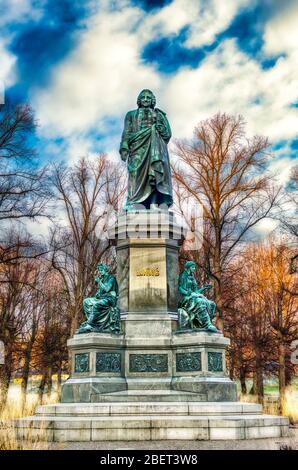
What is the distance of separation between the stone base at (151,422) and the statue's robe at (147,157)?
20.3ft

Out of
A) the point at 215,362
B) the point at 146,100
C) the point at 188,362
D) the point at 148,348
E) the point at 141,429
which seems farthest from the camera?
the point at 146,100

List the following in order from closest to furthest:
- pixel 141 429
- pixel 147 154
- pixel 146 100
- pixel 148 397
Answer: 1. pixel 141 429
2. pixel 148 397
3. pixel 147 154
4. pixel 146 100

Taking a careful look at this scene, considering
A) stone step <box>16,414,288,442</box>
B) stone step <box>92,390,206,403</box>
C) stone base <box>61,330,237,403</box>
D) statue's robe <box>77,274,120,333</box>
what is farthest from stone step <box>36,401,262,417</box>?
statue's robe <box>77,274,120,333</box>

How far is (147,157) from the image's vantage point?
16.0m

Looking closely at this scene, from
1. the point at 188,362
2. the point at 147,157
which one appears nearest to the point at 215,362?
the point at 188,362

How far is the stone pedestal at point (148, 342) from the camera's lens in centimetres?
1285

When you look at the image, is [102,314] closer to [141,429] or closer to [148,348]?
[148,348]

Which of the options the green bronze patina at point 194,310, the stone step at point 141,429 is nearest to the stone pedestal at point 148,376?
the stone step at point 141,429

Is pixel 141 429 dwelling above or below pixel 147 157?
below

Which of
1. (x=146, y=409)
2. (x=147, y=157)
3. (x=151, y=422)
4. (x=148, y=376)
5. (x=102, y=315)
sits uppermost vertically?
(x=147, y=157)

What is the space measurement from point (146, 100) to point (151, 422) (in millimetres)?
9623

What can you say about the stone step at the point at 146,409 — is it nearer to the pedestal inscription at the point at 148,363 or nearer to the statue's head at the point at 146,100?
the pedestal inscription at the point at 148,363

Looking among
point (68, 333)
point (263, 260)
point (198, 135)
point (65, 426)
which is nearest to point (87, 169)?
point (198, 135)
